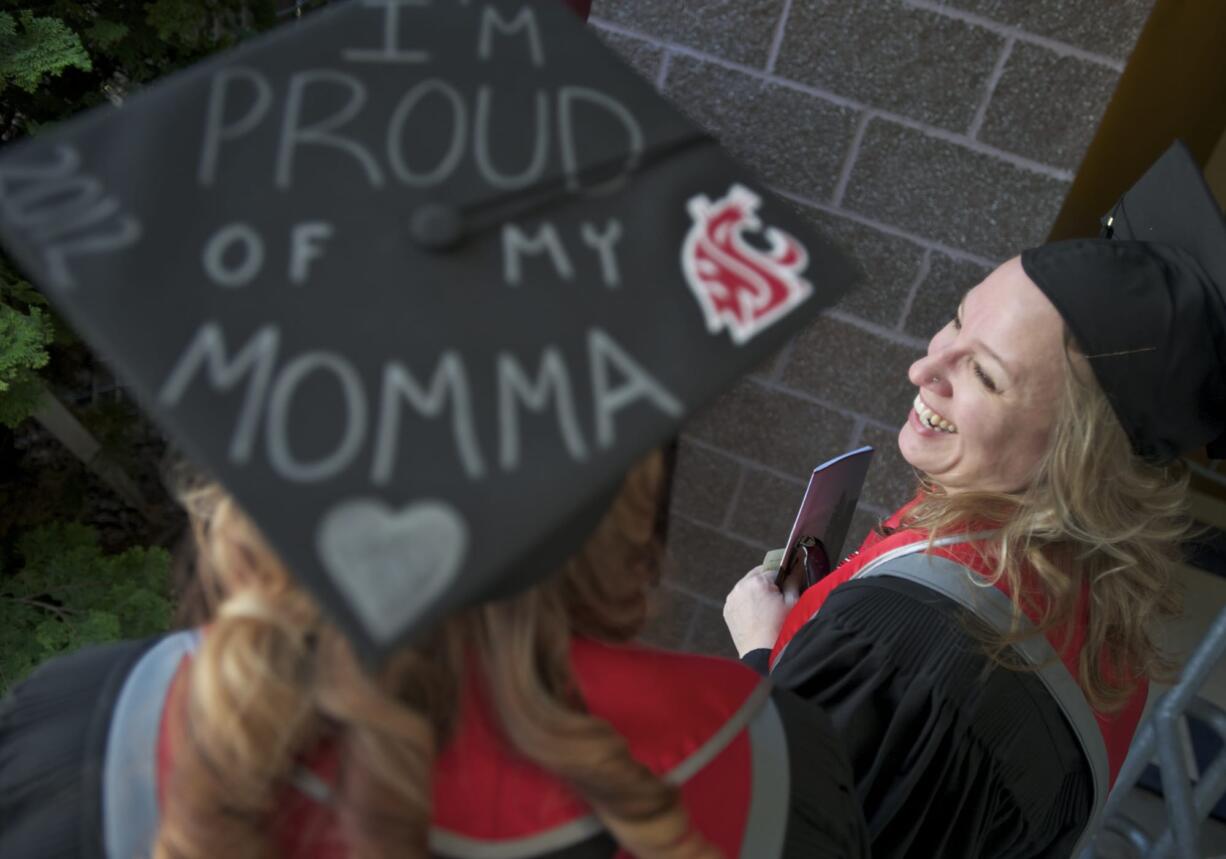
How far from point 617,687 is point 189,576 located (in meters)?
0.45

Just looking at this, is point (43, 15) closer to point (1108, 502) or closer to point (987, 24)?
point (987, 24)

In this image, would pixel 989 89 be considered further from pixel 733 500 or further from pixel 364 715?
pixel 364 715

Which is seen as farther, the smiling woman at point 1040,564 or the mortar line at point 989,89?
the mortar line at point 989,89

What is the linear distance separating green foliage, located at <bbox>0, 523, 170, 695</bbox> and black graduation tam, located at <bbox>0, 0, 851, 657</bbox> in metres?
1.60

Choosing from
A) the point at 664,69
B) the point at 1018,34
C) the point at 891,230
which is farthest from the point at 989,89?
the point at 664,69

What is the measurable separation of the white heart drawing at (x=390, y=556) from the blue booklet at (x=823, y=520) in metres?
1.03

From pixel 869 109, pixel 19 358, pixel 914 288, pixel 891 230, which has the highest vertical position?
pixel 869 109

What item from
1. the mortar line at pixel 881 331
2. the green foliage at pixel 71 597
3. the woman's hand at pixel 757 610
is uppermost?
the mortar line at pixel 881 331

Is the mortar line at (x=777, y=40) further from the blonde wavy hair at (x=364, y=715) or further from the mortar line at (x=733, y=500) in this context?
the blonde wavy hair at (x=364, y=715)

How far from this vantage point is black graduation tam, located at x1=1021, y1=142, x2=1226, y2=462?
1282 mm

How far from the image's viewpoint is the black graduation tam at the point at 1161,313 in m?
1.28

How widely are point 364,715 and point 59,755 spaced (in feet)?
1.03

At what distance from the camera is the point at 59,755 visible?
30.1 inches

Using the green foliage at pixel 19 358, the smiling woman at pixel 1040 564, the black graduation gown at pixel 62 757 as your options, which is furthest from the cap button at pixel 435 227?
the green foliage at pixel 19 358
